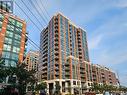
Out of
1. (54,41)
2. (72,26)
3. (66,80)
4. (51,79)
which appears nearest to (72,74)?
(66,80)


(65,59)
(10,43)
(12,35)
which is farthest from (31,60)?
(10,43)

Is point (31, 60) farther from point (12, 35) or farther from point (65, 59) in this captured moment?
point (12, 35)

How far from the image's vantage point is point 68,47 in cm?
10500

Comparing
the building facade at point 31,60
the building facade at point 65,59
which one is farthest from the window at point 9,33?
the building facade at point 31,60

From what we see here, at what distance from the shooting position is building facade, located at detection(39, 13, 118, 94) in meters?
92.9

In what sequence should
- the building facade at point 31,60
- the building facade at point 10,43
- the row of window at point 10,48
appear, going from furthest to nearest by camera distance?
the building facade at point 31,60, the row of window at point 10,48, the building facade at point 10,43

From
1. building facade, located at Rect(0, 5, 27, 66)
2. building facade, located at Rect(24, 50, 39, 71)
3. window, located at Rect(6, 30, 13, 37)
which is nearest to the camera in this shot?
building facade, located at Rect(0, 5, 27, 66)

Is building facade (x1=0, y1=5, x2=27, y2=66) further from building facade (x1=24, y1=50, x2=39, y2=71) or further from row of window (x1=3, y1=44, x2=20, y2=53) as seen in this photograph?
building facade (x1=24, y1=50, x2=39, y2=71)

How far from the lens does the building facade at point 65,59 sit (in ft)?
305

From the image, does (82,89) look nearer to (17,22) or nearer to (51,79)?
(51,79)

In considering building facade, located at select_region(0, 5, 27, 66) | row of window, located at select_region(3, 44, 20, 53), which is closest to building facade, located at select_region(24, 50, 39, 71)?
building facade, located at select_region(0, 5, 27, 66)

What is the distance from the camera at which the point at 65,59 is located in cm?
9844

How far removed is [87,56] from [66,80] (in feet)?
108

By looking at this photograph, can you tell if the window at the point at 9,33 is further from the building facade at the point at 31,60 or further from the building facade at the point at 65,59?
the building facade at the point at 31,60
